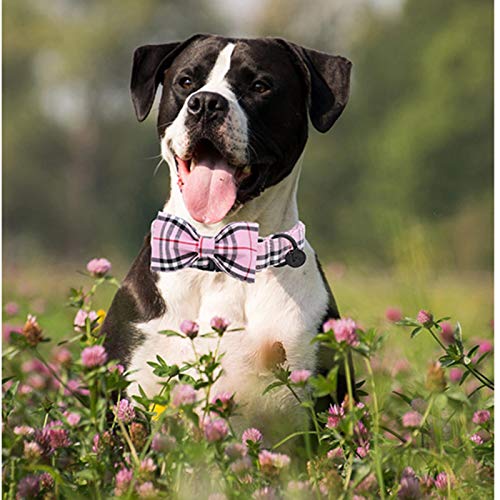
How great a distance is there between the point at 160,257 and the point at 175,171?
0.29m

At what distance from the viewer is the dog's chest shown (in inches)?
124

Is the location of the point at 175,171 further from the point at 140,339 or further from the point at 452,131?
the point at 452,131

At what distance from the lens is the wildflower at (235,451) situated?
2330 millimetres

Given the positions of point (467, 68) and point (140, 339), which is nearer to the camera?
point (140, 339)

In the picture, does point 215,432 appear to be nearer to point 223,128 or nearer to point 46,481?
point 46,481

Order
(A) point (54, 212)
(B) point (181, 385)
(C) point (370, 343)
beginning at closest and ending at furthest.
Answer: (C) point (370, 343), (B) point (181, 385), (A) point (54, 212)

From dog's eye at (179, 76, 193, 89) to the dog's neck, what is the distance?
0.27m

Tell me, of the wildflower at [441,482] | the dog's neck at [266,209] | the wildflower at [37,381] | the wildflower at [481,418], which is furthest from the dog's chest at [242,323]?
the wildflower at [37,381]

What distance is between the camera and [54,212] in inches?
1065

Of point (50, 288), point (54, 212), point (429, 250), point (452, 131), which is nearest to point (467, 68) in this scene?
point (452, 131)

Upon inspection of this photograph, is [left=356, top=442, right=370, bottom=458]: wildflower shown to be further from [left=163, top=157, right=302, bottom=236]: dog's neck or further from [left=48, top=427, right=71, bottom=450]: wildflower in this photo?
[left=163, top=157, right=302, bottom=236]: dog's neck

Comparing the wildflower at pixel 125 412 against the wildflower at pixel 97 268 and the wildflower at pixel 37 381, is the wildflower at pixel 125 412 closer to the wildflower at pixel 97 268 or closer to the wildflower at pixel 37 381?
the wildflower at pixel 97 268

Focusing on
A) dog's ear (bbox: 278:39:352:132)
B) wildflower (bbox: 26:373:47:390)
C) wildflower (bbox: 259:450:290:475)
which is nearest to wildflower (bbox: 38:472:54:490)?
wildflower (bbox: 259:450:290:475)

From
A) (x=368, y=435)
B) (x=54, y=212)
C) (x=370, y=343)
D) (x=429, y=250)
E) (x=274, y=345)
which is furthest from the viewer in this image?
(x=54, y=212)
